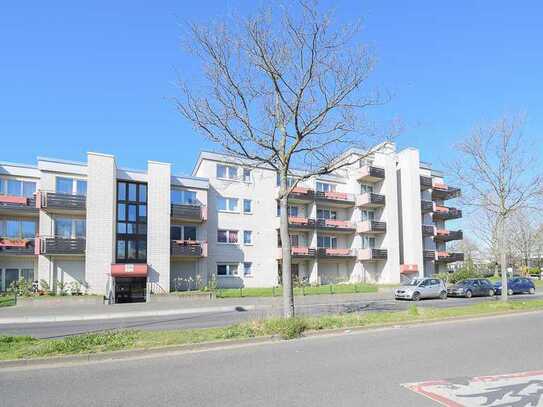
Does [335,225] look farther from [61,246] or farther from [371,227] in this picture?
[61,246]

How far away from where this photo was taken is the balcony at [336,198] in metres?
41.6

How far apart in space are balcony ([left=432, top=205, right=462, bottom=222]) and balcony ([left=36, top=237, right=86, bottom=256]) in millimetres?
37706

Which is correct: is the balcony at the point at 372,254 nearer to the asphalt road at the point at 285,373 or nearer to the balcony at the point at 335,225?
the balcony at the point at 335,225

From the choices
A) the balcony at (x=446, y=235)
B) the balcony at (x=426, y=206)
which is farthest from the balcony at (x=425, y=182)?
A: the balcony at (x=446, y=235)

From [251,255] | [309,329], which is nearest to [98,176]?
[251,255]

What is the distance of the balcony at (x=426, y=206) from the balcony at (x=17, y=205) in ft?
122

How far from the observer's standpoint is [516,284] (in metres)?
33.6

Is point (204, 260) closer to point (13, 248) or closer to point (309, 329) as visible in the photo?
point (13, 248)

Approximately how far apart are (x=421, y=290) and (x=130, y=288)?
20.3m

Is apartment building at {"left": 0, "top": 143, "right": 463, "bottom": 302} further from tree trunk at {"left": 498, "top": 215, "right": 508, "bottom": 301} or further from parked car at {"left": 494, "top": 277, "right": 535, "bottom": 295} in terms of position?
parked car at {"left": 494, "top": 277, "right": 535, "bottom": 295}

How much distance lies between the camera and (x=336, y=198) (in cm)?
4300

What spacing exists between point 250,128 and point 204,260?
24276 millimetres

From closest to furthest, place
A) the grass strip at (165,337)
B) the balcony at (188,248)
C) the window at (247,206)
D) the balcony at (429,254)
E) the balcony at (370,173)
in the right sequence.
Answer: the grass strip at (165,337) → the balcony at (188,248) → the window at (247,206) → the balcony at (370,173) → the balcony at (429,254)

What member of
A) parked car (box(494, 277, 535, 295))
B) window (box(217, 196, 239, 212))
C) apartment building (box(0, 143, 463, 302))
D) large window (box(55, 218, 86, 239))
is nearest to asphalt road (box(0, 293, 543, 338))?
apartment building (box(0, 143, 463, 302))
